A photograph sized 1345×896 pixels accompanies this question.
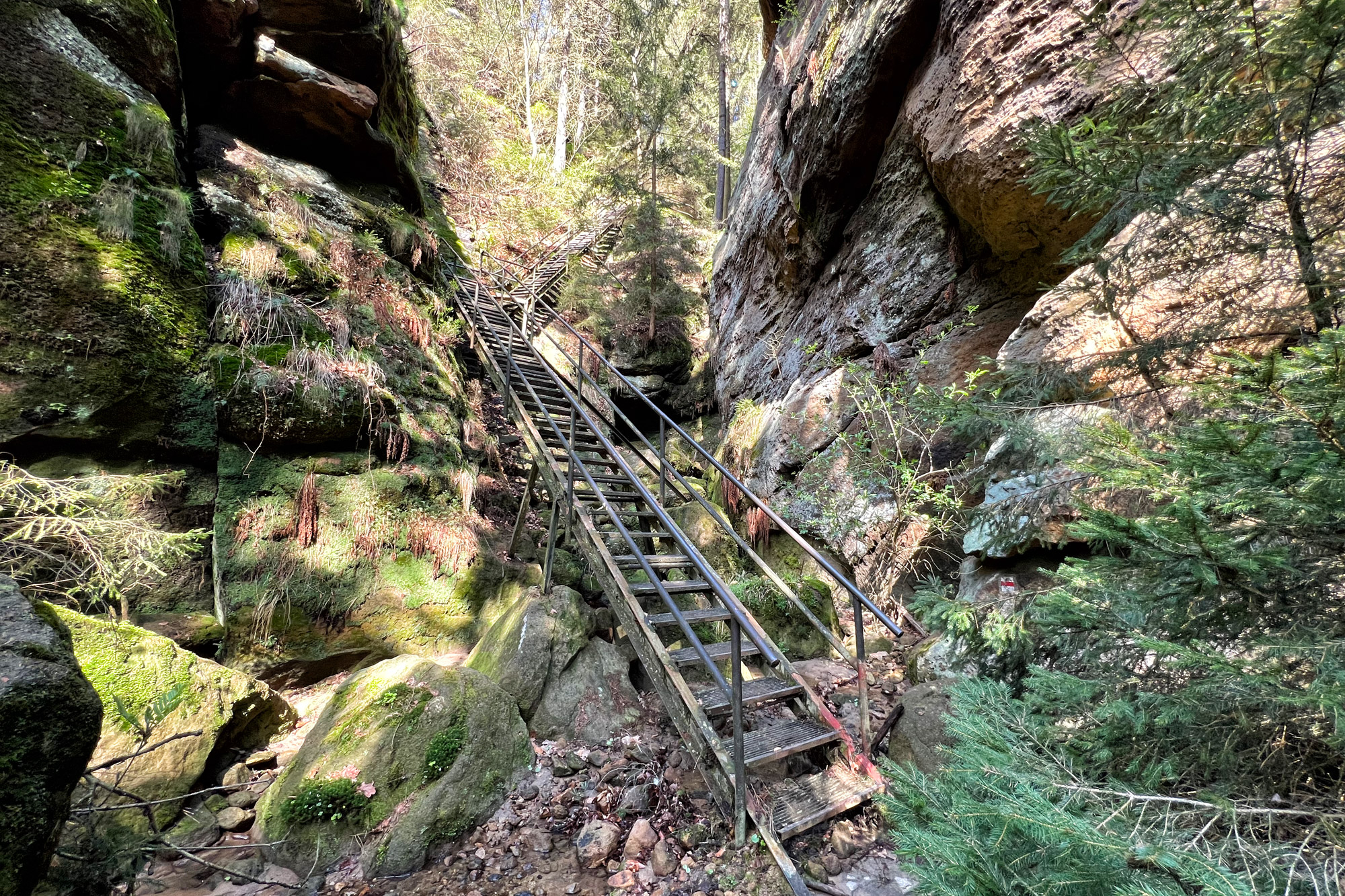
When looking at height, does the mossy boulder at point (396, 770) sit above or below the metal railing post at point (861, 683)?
below

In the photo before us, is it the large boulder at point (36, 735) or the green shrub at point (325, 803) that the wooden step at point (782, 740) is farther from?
the large boulder at point (36, 735)

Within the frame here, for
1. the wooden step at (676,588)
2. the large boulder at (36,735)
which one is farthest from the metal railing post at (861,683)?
the large boulder at (36,735)

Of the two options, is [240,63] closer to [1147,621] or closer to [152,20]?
[152,20]

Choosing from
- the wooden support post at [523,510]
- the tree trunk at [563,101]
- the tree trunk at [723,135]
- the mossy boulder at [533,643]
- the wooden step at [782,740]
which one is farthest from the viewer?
the tree trunk at [563,101]

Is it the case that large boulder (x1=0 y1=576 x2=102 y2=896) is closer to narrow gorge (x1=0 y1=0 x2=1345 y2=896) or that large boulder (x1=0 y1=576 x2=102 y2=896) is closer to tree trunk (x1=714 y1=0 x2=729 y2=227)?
narrow gorge (x1=0 y1=0 x2=1345 y2=896)

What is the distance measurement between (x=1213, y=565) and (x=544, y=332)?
1093 cm

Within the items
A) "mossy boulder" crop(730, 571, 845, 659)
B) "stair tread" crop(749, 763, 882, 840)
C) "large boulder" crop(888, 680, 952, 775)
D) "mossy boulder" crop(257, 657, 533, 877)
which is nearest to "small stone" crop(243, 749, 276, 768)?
"mossy boulder" crop(257, 657, 533, 877)

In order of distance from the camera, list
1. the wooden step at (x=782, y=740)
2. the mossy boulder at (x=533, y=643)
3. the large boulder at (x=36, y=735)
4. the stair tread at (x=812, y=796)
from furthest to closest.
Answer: the mossy boulder at (x=533, y=643) < the wooden step at (x=782, y=740) < the stair tread at (x=812, y=796) < the large boulder at (x=36, y=735)

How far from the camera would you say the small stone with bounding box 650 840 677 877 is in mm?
2531

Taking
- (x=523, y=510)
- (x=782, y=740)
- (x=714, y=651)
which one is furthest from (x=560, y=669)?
(x=523, y=510)

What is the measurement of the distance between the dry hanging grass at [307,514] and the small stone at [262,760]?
5.16ft

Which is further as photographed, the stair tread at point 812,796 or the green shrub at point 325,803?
the green shrub at point 325,803

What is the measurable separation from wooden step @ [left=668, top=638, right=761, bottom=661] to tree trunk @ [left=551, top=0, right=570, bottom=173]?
17923 millimetres

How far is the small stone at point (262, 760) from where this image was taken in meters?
3.16
